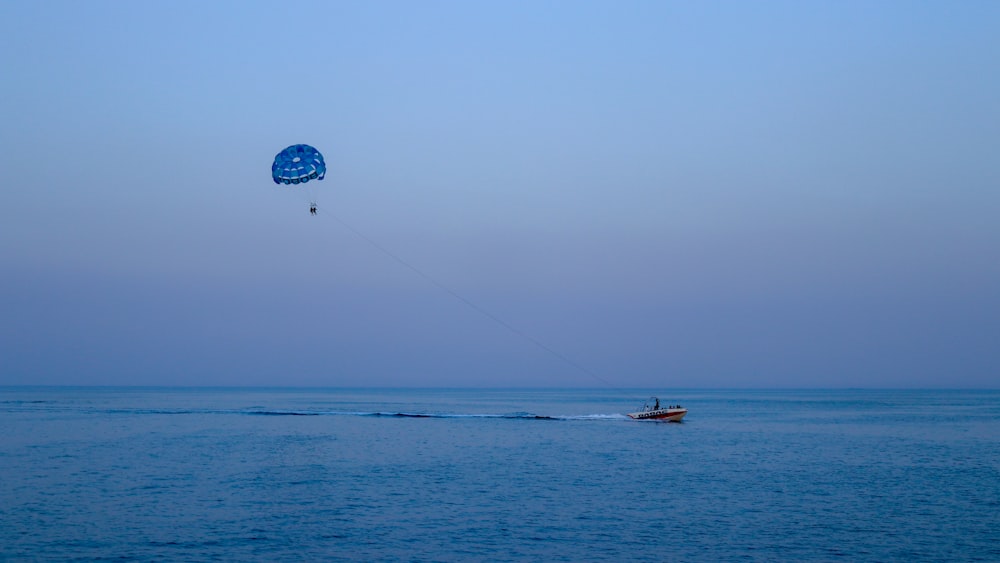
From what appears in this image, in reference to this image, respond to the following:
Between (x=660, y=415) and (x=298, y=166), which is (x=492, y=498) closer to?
(x=298, y=166)

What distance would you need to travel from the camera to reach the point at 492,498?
97.3ft

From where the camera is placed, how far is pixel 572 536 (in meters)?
23.5

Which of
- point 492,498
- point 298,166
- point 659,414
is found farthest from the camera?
point 659,414

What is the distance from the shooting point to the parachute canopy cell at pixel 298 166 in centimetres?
3581

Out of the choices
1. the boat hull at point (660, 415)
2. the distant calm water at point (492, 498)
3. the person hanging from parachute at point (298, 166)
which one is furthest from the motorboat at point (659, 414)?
the person hanging from parachute at point (298, 166)

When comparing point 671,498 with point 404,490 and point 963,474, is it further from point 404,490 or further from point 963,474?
point 963,474

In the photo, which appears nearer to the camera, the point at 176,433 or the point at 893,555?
the point at 893,555

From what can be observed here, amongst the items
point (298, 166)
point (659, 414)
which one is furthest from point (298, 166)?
point (659, 414)

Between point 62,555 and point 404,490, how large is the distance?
1269cm

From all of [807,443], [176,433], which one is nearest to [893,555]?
[807,443]

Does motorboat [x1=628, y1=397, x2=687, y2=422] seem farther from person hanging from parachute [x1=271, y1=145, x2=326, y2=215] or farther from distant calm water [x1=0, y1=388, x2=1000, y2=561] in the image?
person hanging from parachute [x1=271, y1=145, x2=326, y2=215]

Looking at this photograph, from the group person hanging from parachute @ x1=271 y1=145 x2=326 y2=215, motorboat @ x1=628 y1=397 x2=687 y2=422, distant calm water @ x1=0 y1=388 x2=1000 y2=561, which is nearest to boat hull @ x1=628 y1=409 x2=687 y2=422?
motorboat @ x1=628 y1=397 x2=687 y2=422

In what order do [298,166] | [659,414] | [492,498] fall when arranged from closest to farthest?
[492,498] → [298,166] → [659,414]

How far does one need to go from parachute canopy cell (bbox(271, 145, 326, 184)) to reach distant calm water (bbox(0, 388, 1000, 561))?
12.2 meters
